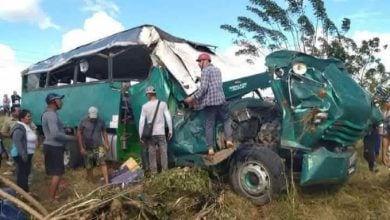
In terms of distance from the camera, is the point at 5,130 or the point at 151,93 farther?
the point at 5,130

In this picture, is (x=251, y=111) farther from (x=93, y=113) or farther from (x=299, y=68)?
(x=93, y=113)

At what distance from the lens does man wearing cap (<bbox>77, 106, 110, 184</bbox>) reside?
7.85 metres

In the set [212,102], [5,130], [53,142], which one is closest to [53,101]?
[53,142]

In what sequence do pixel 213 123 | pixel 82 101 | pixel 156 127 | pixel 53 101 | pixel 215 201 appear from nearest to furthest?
1. pixel 215 201
2. pixel 213 123
3. pixel 53 101
4. pixel 156 127
5. pixel 82 101

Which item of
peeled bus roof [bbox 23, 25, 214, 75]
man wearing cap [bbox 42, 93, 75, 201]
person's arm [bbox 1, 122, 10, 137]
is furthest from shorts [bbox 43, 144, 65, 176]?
person's arm [bbox 1, 122, 10, 137]

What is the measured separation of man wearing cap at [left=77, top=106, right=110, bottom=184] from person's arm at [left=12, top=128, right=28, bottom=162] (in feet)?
4.49

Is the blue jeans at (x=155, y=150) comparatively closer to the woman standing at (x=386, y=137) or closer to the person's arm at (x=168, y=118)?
the person's arm at (x=168, y=118)

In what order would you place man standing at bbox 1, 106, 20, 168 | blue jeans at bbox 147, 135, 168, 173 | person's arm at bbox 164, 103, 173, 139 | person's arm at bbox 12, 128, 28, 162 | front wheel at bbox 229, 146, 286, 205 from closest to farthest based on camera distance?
front wheel at bbox 229, 146, 286, 205 < person's arm at bbox 12, 128, 28, 162 < blue jeans at bbox 147, 135, 168, 173 < person's arm at bbox 164, 103, 173, 139 < man standing at bbox 1, 106, 20, 168

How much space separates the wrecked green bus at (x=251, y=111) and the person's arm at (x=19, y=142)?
1.84 meters

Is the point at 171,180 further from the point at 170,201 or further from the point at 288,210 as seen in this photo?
the point at 288,210

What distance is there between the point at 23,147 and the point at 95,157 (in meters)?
1.51

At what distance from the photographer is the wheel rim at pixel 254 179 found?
585 cm

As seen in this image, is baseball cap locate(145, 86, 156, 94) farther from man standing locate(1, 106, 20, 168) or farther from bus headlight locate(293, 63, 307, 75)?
Answer: man standing locate(1, 106, 20, 168)

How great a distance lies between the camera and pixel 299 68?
20.2 ft
